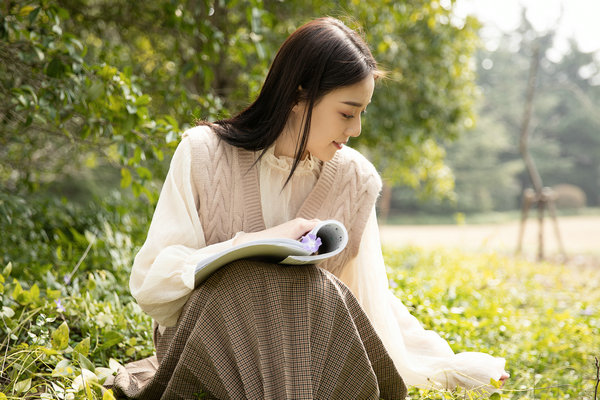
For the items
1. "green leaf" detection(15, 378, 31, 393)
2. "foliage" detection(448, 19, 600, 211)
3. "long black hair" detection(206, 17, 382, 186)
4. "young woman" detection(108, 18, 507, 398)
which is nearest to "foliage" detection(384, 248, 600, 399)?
"young woman" detection(108, 18, 507, 398)

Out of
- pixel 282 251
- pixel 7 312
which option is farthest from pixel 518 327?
pixel 7 312

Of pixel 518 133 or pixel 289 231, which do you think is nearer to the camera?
pixel 289 231

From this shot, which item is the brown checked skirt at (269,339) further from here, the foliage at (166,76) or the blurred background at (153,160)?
the foliage at (166,76)

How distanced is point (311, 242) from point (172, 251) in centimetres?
46

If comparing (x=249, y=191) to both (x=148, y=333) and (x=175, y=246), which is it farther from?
(x=148, y=333)

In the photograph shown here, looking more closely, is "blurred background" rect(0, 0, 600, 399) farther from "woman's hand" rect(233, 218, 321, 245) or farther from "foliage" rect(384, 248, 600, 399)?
"woman's hand" rect(233, 218, 321, 245)

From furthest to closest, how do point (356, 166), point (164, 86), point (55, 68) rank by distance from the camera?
point (164, 86), point (55, 68), point (356, 166)

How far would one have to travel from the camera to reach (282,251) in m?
1.67

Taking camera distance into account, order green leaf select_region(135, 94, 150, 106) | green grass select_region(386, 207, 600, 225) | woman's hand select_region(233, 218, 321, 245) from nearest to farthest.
Result: woman's hand select_region(233, 218, 321, 245) < green leaf select_region(135, 94, 150, 106) < green grass select_region(386, 207, 600, 225)

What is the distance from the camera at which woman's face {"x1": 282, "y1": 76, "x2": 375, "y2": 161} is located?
6.61 ft

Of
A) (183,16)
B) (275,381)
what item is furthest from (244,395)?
(183,16)

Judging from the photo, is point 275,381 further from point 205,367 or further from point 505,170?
point 505,170

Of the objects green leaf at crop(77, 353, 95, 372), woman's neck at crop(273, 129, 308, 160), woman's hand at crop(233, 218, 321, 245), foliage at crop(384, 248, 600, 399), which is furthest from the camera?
foliage at crop(384, 248, 600, 399)

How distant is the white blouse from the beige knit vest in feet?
0.15
